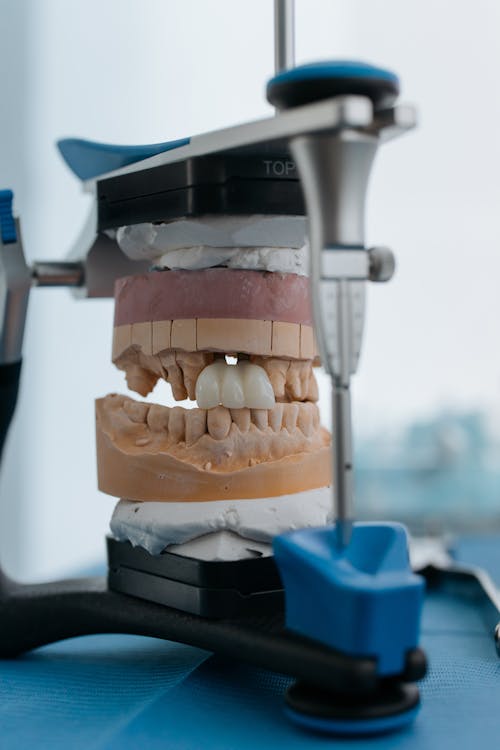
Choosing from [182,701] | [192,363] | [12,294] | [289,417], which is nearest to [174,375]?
[192,363]

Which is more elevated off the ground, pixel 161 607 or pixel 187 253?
pixel 187 253

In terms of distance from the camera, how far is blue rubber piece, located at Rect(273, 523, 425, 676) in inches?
31.1

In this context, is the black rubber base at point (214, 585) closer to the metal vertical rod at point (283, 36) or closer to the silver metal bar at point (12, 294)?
the silver metal bar at point (12, 294)

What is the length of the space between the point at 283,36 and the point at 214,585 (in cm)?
62

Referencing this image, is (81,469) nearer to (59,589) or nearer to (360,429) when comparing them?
(360,429)

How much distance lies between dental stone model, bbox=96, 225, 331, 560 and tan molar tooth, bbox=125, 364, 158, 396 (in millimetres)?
45

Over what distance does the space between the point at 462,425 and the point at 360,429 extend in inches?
13.7

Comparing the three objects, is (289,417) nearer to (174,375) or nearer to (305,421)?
(305,421)

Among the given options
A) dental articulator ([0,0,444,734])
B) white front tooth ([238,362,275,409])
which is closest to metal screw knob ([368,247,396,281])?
dental articulator ([0,0,444,734])

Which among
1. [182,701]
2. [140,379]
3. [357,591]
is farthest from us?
[140,379]

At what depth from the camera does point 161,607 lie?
1.04 meters

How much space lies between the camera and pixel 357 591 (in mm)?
784

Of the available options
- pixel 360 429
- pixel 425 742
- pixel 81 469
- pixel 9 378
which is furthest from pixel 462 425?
pixel 425 742

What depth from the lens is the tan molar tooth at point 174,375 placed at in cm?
107
